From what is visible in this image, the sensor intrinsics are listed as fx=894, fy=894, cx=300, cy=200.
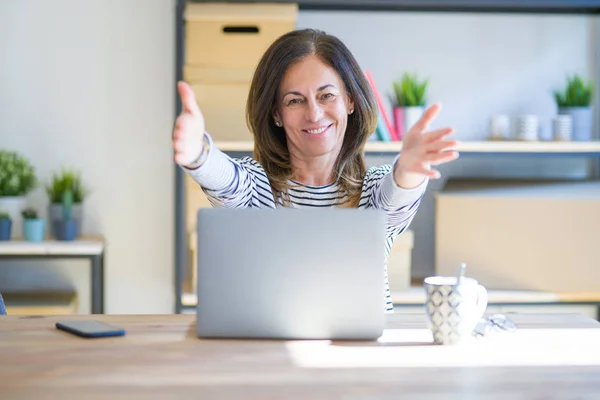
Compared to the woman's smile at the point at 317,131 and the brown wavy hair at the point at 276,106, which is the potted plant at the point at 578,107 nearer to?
the brown wavy hair at the point at 276,106

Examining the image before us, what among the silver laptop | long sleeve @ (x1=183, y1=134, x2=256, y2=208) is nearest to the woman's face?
long sleeve @ (x1=183, y1=134, x2=256, y2=208)

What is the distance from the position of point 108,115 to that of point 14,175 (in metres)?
0.44

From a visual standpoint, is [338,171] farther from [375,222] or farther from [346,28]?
[346,28]

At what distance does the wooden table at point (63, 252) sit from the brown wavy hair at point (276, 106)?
3.76ft

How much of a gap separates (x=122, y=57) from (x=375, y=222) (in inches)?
87.7

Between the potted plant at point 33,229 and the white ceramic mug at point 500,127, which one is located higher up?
the white ceramic mug at point 500,127

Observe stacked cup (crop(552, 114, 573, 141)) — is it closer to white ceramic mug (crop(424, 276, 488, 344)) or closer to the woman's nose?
the woman's nose

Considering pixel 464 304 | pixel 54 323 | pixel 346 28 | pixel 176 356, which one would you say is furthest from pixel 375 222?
pixel 346 28

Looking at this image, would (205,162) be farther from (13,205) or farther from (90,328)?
(13,205)

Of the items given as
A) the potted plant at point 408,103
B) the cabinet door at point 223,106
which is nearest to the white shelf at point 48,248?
the cabinet door at point 223,106

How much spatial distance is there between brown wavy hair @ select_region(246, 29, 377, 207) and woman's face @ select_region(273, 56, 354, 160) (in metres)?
0.02

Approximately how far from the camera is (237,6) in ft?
9.71

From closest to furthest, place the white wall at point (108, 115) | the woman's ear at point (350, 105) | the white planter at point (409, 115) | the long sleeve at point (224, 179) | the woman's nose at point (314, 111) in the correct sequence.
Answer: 1. the long sleeve at point (224, 179)
2. the woman's nose at point (314, 111)
3. the woman's ear at point (350, 105)
4. the white planter at point (409, 115)
5. the white wall at point (108, 115)

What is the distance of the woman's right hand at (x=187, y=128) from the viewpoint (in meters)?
1.43
